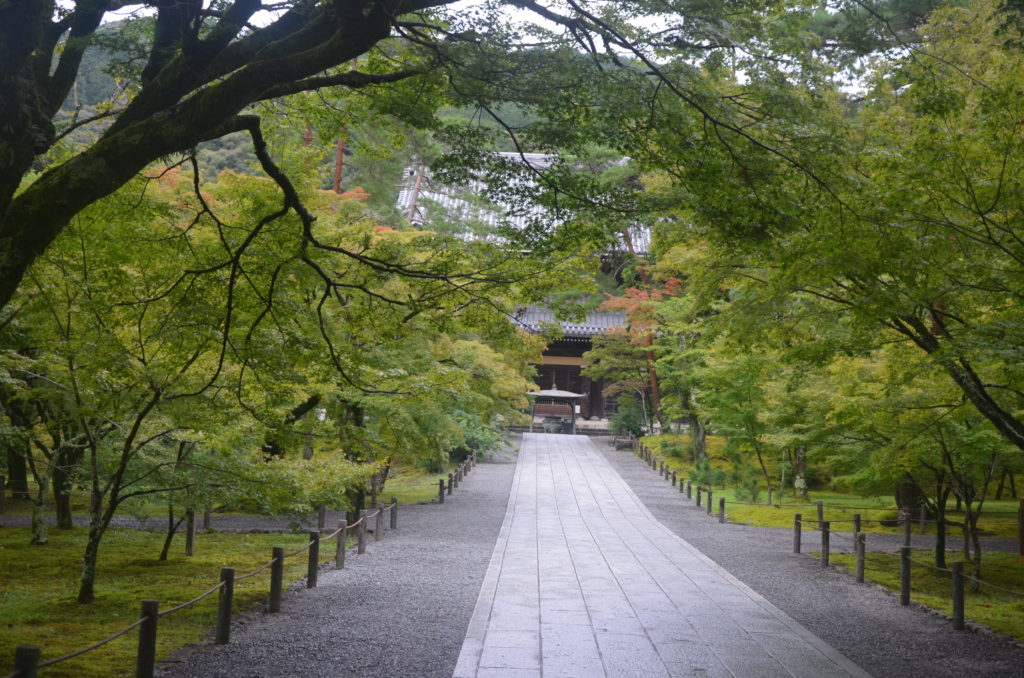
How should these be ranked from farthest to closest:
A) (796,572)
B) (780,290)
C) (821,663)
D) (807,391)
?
(807,391) → (796,572) → (780,290) → (821,663)

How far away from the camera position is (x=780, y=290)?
322 inches

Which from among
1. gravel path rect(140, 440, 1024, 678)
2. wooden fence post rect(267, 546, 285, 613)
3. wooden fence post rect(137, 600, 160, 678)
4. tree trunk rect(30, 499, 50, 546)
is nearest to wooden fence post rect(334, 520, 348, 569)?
gravel path rect(140, 440, 1024, 678)

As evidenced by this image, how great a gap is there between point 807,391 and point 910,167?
6888mm

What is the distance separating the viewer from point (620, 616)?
27.3ft

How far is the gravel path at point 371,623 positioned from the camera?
6344 mm

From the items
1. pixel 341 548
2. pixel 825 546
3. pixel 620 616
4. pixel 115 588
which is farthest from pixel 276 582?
pixel 825 546

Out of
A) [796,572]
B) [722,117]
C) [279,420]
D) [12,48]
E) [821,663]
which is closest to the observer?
Result: [12,48]

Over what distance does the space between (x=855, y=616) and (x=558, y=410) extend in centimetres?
3210

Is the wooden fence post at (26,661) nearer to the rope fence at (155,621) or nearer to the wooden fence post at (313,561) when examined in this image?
the rope fence at (155,621)

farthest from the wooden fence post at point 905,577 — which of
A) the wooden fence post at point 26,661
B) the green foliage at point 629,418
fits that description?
the green foliage at point 629,418

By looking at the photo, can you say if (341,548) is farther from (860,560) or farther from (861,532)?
(861,532)

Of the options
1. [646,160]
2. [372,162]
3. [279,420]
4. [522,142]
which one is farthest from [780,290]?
[372,162]

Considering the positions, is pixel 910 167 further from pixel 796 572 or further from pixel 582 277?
pixel 796 572

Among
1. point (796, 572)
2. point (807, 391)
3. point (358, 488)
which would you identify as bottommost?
point (796, 572)
